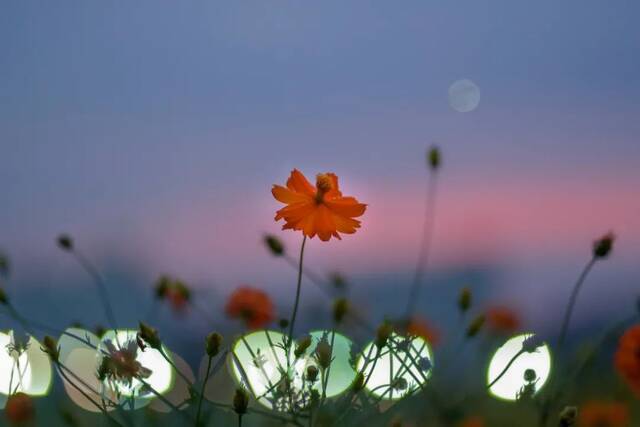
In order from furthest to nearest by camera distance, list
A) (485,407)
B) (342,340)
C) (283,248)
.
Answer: (485,407), (283,248), (342,340)

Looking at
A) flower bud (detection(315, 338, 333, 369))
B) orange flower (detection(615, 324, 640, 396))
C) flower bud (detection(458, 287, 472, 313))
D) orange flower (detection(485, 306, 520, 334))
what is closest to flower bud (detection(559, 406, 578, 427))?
flower bud (detection(315, 338, 333, 369))

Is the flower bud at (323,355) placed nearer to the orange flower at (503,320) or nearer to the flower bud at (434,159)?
the flower bud at (434,159)

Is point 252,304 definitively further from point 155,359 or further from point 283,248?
point 155,359

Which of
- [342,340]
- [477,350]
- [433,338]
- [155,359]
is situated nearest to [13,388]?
[155,359]

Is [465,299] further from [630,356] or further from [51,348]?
[51,348]

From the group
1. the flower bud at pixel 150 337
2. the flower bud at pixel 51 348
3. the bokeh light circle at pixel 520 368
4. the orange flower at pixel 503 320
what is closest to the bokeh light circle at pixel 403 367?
the bokeh light circle at pixel 520 368

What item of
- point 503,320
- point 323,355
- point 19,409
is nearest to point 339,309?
point 323,355
